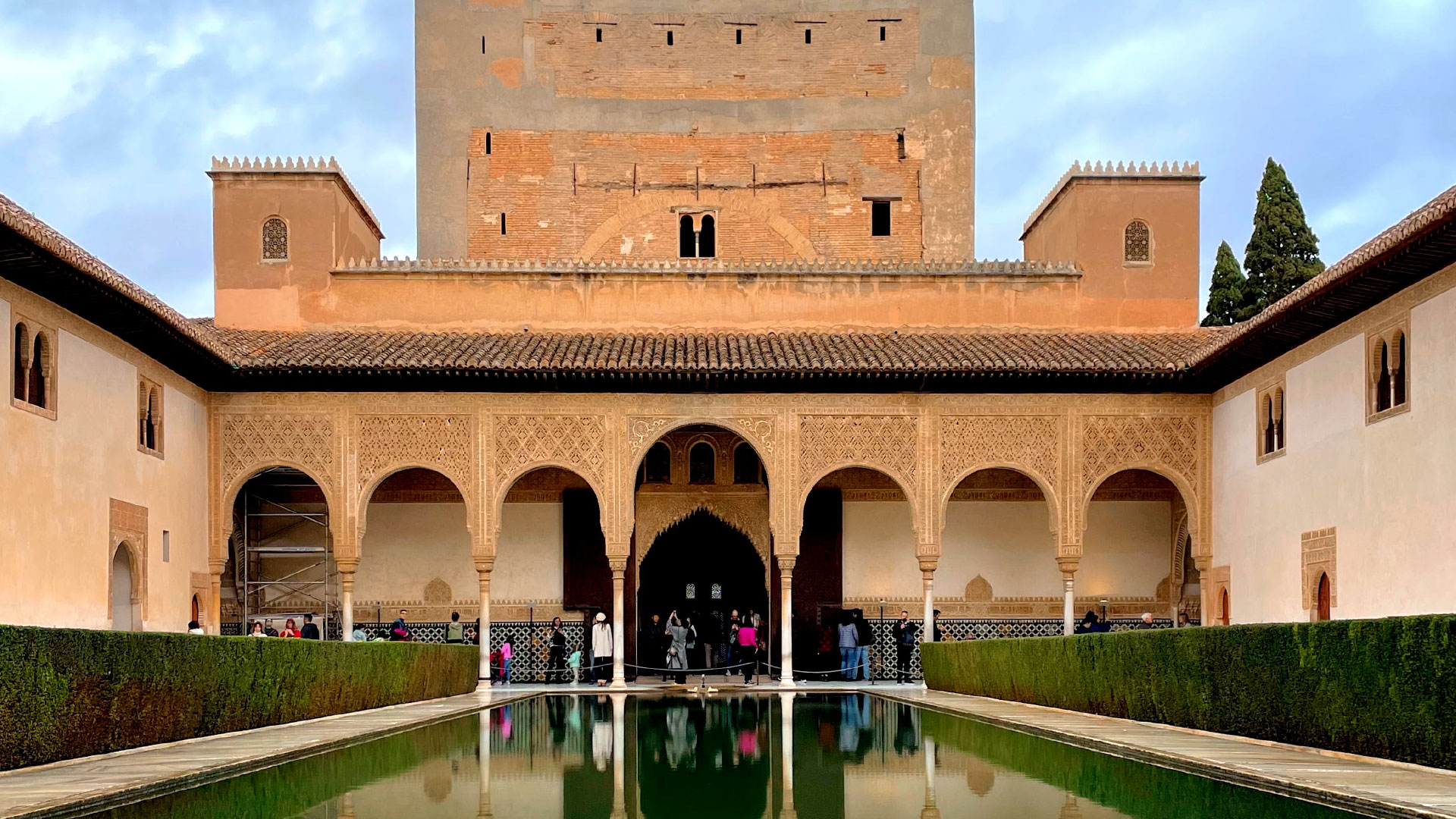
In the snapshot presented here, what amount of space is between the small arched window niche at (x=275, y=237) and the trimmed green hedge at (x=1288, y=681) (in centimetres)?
1171

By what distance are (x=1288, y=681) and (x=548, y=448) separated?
37.1 feet

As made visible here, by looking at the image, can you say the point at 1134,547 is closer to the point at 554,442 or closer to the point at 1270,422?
the point at 1270,422

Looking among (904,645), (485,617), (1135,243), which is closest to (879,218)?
(1135,243)

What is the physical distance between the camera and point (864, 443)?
19.8m

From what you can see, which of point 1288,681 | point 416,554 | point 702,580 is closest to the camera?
point 1288,681

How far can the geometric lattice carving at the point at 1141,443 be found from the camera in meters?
19.8

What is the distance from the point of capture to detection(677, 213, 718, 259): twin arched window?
26.2 meters

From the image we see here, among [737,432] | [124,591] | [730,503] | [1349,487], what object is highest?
[737,432]

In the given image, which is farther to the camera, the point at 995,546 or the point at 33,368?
the point at 995,546

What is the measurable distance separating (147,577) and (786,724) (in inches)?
299

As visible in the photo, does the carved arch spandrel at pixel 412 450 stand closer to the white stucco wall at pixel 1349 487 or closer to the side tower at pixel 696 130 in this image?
the side tower at pixel 696 130

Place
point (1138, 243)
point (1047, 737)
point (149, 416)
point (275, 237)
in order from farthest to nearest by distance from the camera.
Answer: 1. point (1138, 243)
2. point (275, 237)
3. point (149, 416)
4. point (1047, 737)

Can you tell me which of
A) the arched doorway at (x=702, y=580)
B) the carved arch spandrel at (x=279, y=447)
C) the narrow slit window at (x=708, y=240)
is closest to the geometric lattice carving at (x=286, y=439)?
the carved arch spandrel at (x=279, y=447)

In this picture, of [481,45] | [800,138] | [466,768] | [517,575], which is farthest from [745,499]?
[466,768]
